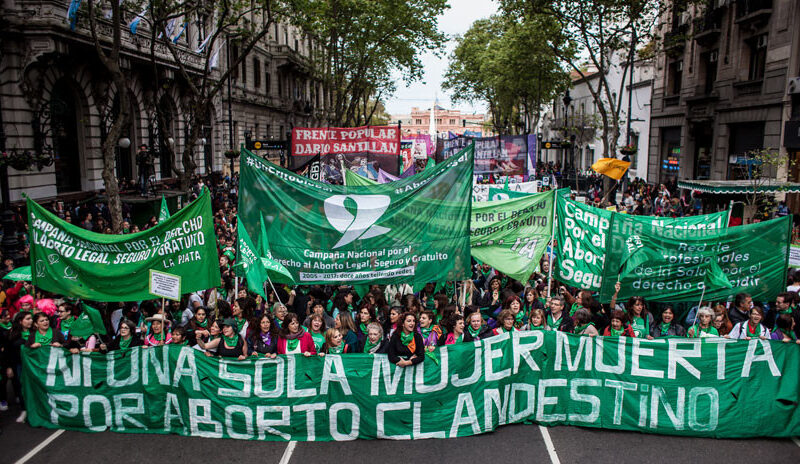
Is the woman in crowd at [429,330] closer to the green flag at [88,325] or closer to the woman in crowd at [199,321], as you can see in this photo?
the woman in crowd at [199,321]

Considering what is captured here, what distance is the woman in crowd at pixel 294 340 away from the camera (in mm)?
7977

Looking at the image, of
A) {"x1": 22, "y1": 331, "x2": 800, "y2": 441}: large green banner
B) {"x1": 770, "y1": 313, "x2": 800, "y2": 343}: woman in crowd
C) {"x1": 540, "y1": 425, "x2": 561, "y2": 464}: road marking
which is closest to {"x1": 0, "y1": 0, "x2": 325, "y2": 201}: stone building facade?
{"x1": 22, "y1": 331, "x2": 800, "y2": 441}: large green banner

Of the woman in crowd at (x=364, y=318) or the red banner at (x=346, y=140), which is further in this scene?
the red banner at (x=346, y=140)

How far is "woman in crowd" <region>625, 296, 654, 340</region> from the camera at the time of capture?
343 inches

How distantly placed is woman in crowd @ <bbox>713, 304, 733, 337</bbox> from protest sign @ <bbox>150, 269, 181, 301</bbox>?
7378 mm

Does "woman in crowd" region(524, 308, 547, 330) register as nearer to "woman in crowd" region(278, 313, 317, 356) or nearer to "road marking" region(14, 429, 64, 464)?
"woman in crowd" region(278, 313, 317, 356)

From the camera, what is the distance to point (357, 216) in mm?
8898

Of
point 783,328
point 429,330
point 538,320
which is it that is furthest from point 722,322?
point 429,330

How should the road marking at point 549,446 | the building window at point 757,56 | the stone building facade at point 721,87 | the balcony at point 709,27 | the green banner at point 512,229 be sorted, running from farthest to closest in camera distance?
the balcony at point 709,27
the building window at point 757,56
the stone building facade at point 721,87
the green banner at point 512,229
the road marking at point 549,446

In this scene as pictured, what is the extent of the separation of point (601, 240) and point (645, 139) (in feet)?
105

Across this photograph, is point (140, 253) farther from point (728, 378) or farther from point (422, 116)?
point (422, 116)

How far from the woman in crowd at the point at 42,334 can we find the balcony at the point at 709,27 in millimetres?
28940

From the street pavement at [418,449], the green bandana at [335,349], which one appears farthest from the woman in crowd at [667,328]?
the green bandana at [335,349]

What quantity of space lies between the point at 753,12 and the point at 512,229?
20360 millimetres
